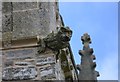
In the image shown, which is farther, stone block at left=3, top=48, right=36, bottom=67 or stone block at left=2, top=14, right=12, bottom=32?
stone block at left=2, top=14, right=12, bottom=32

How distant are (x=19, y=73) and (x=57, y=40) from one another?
52 cm

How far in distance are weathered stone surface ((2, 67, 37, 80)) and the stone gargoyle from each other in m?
0.24

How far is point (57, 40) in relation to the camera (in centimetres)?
570

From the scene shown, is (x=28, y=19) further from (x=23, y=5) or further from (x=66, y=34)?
(x=66, y=34)

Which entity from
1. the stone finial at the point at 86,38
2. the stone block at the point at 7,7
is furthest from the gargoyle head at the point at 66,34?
the stone block at the point at 7,7

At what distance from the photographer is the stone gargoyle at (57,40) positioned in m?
5.62

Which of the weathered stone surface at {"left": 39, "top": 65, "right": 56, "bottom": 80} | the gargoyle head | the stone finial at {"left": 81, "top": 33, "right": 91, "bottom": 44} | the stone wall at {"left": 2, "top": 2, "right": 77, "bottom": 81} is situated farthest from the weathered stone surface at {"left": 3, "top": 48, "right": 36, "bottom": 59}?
the stone finial at {"left": 81, "top": 33, "right": 91, "bottom": 44}

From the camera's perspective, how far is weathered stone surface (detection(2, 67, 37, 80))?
566 cm

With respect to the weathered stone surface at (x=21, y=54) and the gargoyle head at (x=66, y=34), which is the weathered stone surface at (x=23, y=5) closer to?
the weathered stone surface at (x=21, y=54)

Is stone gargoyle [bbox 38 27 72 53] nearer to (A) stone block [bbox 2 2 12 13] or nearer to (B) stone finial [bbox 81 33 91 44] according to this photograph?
(B) stone finial [bbox 81 33 91 44]

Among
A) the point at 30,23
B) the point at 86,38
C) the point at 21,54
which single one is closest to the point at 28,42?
the point at 21,54

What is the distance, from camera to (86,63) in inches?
213

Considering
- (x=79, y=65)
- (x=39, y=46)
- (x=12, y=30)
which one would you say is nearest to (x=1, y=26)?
(x=12, y=30)

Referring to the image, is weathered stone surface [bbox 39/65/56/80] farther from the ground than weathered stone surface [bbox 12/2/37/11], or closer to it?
closer to it
